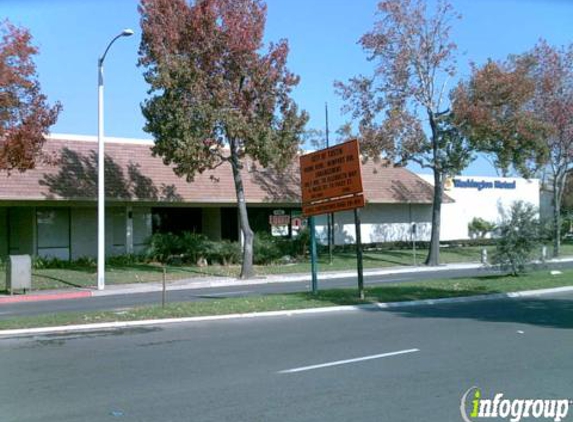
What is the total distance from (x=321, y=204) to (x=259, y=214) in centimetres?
2058

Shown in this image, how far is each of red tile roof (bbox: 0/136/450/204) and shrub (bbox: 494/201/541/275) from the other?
1351cm

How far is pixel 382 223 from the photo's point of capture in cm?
4388

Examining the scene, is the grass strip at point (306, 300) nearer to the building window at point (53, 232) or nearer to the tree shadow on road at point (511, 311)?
the tree shadow on road at point (511, 311)

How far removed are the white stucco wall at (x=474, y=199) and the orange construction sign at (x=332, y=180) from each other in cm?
2977

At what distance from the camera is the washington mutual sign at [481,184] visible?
4994 centimetres

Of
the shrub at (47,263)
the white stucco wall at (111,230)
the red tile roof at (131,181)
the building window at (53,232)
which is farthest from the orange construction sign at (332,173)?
the building window at (53,232)

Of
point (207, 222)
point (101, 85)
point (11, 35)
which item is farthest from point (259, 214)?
point (11, 35)

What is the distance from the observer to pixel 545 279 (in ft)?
68.7

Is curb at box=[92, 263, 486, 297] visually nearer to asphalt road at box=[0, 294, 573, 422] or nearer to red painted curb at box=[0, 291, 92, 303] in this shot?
red painted curb at box=[0, 291, 92, 303]

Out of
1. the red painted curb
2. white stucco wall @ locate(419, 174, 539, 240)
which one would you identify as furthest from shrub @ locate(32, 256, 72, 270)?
white stucco wall @ locate(419, 174, 539, 240)

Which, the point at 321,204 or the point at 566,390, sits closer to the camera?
the point at 566,390

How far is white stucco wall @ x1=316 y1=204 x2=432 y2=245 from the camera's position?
42.0m

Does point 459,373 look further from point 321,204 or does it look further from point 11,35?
point 11,35

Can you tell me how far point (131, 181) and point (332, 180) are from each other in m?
16.1
